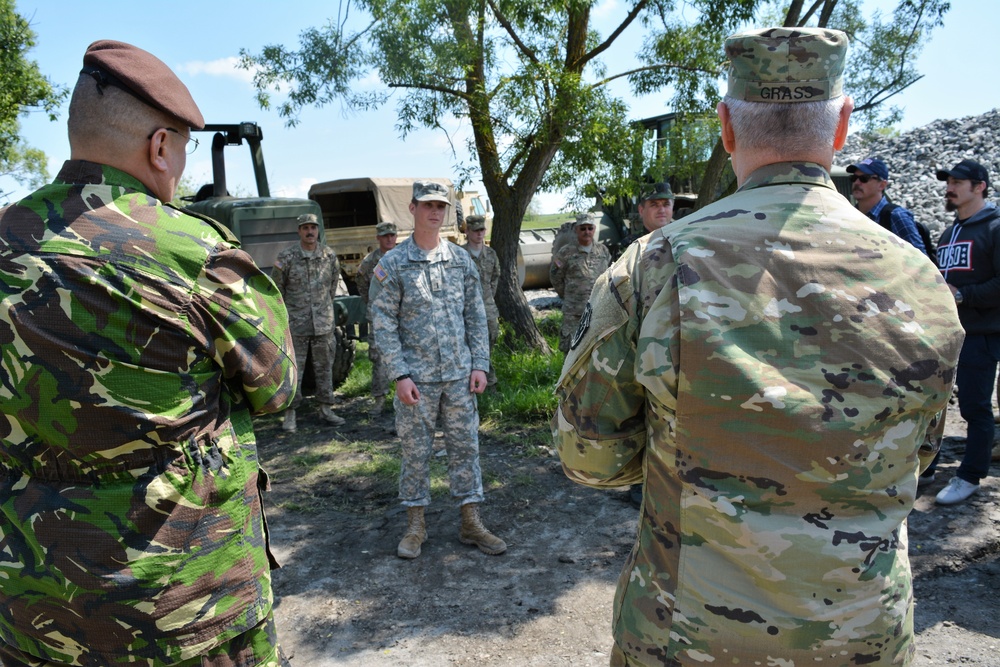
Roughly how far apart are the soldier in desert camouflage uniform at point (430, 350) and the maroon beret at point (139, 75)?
2211 millimetres

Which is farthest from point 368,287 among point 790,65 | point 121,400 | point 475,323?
point 790,65

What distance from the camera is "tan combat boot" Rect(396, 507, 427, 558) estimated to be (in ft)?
13.4

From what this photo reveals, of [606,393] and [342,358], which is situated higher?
[606,393]

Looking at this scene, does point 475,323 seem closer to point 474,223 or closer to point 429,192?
point 429,192

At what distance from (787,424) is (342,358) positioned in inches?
292

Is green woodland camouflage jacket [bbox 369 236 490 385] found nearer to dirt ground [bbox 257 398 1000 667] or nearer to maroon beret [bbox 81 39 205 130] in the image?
dirt ground [bbox 257 398 1000 667]

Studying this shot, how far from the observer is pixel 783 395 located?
1.28 m

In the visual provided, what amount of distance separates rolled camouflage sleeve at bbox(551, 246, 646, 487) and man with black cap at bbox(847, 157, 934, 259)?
367 centimetres

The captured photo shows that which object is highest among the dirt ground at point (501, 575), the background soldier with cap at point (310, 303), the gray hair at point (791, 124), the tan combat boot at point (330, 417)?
the gray hair at point (791, 124)

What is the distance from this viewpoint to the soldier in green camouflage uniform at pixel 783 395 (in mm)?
1300

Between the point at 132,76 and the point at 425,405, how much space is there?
2583 millimetres

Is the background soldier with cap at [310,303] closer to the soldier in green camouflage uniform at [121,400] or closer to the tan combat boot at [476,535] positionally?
the tan combat boot at [476,535]

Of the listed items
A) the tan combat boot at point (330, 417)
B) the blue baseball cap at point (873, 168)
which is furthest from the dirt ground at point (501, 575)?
the blue baseball cap at point (873, 168)

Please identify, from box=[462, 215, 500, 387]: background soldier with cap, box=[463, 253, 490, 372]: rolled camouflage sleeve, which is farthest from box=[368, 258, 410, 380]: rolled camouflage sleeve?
box=[462, 215, 500, 387]: background soldier with cap
